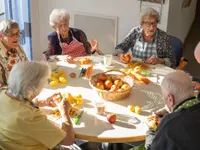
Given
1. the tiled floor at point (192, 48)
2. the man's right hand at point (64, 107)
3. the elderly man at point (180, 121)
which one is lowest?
the tiled floor at point (192, 48)

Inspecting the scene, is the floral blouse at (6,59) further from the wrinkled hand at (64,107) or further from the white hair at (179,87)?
the white hair at (179,87)

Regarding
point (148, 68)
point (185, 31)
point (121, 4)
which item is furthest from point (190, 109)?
point (185, 31)

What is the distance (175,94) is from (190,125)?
0.96 feet

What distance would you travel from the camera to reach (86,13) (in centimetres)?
455

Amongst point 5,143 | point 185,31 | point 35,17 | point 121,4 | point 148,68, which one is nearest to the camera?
point 5,143

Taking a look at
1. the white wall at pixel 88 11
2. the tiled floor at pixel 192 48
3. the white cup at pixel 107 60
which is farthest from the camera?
the tiled floor at pixel 192 48

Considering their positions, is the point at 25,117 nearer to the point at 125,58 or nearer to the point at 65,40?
the point at 125,58

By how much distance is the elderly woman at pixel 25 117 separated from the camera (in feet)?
7.13

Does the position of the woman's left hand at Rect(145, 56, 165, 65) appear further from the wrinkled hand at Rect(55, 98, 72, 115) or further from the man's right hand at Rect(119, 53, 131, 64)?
the wrinkled hand at Rect(55, 98, 72, 115)

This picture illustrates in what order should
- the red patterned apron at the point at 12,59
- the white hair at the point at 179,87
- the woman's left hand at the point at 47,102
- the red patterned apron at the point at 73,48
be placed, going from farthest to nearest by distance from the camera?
the red patterned apron at the point at 73,48, the red patterned apron at the point at 12,59, the woman's left hand at the point at 47,102, the white hair at the point at 179,87

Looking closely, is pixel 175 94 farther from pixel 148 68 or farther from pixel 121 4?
pixel 121 4

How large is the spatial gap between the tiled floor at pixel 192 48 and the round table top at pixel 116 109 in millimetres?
1852

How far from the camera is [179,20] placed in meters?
5.06

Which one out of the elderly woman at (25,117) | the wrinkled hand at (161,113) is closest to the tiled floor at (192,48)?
the wrinkled hand at (161,113)
